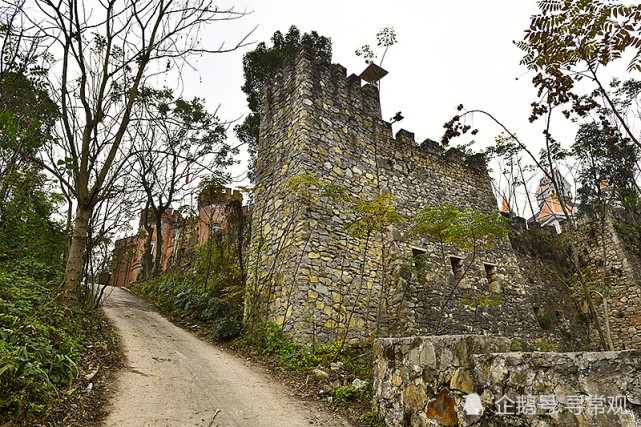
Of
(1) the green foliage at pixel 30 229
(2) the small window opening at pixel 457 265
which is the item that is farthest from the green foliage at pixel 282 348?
(2) the small window opening at pixel 457 265

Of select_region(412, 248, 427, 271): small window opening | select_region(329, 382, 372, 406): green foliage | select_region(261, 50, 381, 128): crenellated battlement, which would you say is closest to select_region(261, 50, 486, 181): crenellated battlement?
select_region(261, 50, 381, 128): crenellated battlement

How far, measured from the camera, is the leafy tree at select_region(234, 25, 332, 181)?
44.5 feet

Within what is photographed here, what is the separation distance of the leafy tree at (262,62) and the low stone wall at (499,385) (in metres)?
11.4

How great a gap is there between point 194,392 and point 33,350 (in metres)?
1.66

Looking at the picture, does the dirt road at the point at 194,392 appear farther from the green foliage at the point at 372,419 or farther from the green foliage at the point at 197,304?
the green foliage at the point at 197,304

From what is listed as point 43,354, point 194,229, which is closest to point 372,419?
point 43,354

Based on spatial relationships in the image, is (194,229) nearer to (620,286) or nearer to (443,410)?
(443,410)

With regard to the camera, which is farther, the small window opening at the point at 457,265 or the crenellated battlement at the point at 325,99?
the small window opening at the point at 457,265

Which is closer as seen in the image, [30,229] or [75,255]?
[75,255]

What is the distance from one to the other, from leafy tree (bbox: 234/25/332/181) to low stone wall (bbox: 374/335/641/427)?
1139 cm

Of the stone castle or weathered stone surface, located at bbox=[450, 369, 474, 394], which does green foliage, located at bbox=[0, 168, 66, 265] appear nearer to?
the stone castle

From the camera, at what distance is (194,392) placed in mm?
4035

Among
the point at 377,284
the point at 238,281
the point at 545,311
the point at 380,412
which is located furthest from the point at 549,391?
the point at 545,311

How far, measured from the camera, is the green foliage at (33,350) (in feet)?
8.82
